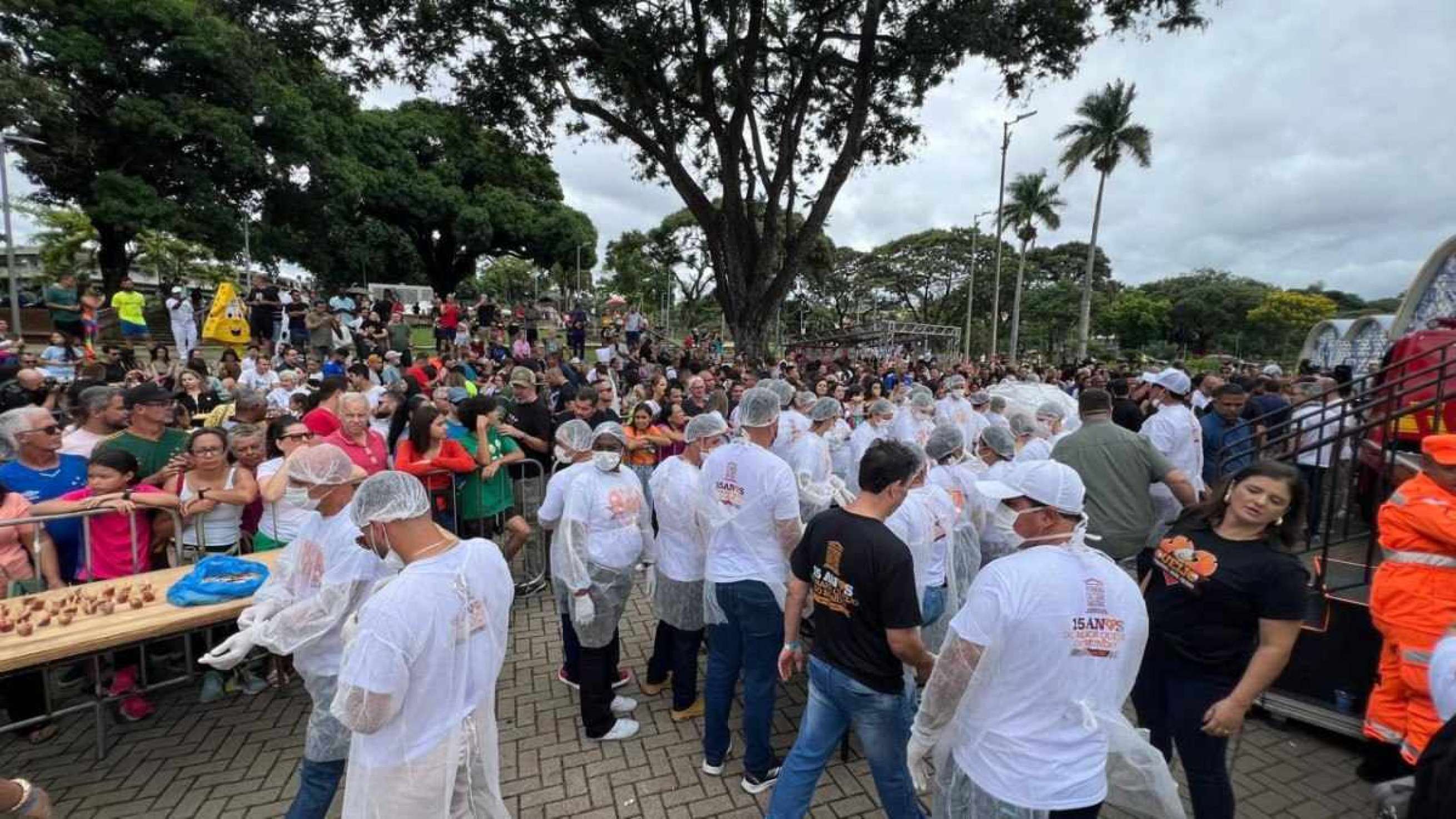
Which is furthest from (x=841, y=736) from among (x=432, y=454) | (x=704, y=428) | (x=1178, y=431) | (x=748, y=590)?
(x=1178, y=431)

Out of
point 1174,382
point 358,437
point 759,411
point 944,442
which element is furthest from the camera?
point 1174,382

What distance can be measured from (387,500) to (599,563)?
6.05 ft

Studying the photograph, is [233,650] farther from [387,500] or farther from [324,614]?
[387,500]

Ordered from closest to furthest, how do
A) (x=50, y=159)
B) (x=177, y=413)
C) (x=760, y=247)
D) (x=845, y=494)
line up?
(x=845, y=494)
(x=177, y=413)
(x=760, y=247)
(x=50, y=159)

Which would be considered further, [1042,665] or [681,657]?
[681,657]

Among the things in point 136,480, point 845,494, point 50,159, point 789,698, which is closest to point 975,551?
point 845,494

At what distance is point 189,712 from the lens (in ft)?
13.7

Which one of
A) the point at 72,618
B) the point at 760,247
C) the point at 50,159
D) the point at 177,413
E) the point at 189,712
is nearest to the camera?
the point at 72,618

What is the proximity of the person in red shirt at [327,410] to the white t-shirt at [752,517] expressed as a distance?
380cm

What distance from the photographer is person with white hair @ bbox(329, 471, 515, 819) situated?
6.61 feet

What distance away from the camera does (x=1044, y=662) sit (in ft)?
6.75

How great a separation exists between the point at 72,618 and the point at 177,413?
353cm

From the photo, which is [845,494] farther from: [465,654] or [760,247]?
[760,247]

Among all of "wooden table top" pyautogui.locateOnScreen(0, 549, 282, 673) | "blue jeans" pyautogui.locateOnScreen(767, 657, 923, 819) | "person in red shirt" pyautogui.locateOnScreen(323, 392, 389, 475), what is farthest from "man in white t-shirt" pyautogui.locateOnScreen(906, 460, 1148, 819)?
"person in red shirt" pyautogui.locateOnScreen(323, 392, 389, 475)
